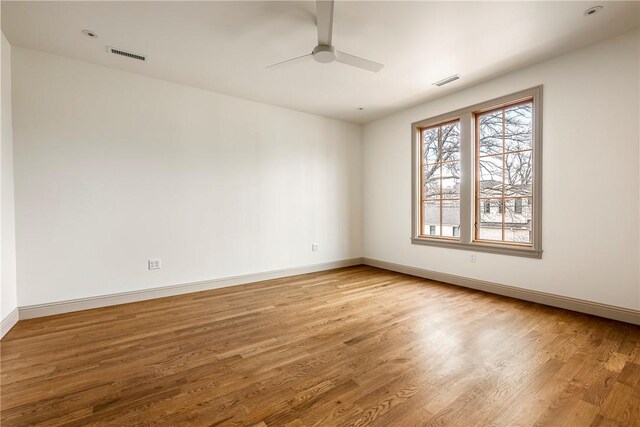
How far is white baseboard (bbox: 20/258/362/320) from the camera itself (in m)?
3.09

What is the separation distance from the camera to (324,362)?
7.06ft

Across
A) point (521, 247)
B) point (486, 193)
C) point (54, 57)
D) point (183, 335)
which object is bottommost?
point (183, 335)

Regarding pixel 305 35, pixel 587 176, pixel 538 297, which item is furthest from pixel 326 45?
pixel 538 297

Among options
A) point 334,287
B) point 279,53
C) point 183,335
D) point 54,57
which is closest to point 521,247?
point 334,287

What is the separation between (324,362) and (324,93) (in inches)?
143

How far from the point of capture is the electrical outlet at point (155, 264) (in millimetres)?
3696

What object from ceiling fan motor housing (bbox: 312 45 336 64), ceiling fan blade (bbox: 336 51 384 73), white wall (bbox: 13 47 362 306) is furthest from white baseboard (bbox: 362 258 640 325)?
ceiling fan motor housing (bbox: 312 45 336 64)

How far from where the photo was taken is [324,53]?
8.50 ft

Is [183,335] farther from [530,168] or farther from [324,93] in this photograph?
[530,168]

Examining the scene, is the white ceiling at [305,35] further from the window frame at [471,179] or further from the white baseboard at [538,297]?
the white baseboard at [538,297]

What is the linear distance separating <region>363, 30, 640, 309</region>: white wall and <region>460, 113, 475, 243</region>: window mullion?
33cm

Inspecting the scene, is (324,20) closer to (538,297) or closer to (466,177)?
(466,177)

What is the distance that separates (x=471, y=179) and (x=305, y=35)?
117 inches

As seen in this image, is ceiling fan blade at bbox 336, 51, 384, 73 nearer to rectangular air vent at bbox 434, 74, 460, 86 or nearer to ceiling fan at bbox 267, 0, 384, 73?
ceiling fan at bbox 267, 0, 384, 73
